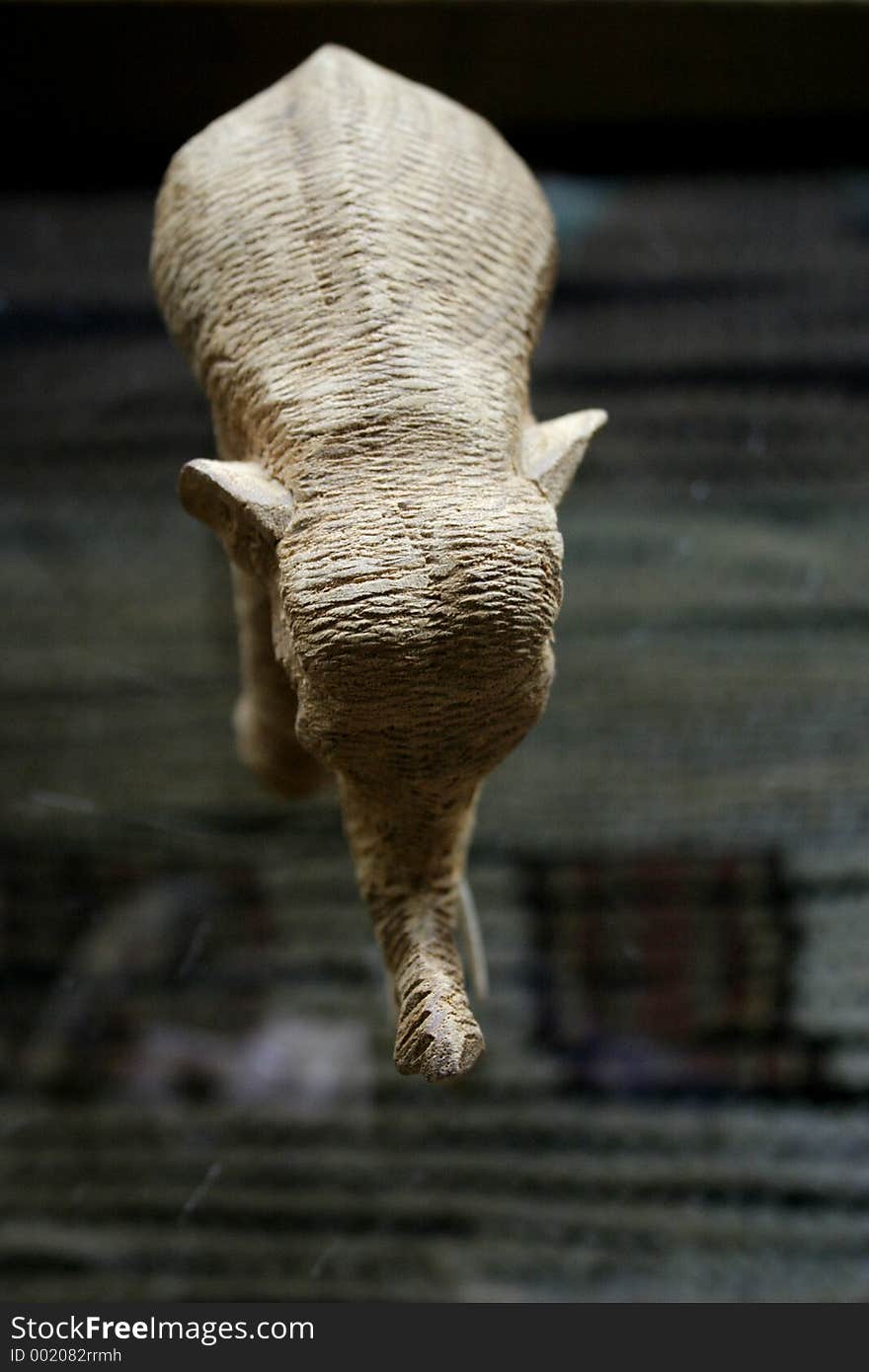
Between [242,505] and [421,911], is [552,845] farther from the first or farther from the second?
[242,505]

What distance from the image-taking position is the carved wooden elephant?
568 mm

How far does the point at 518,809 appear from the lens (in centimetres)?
115

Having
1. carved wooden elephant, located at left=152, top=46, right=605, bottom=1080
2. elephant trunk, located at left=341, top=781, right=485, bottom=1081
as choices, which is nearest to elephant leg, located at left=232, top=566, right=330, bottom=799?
carved wooden elephant, located at left=152, top=46, right=605, bottom=1080

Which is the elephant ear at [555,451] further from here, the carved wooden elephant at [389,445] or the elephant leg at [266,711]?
the elephant leg at [266,711]

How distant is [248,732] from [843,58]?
0.72m

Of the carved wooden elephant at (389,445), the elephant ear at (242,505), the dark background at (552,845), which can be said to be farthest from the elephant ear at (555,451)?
the dark background at (552,845)

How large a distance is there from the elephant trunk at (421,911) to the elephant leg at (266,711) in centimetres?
14

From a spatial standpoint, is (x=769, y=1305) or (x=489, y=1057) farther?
(x=489, y=1057)

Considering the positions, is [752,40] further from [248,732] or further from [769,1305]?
[769,1305]

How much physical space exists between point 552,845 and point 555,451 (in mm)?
561

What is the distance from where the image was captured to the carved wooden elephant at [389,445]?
57cm

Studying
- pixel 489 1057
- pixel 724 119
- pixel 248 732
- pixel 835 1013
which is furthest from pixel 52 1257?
pixel 724 119

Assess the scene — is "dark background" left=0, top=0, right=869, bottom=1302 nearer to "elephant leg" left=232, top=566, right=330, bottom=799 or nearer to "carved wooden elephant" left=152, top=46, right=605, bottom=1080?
"elephant leg" left=232, top=566, right=330, bottom=799

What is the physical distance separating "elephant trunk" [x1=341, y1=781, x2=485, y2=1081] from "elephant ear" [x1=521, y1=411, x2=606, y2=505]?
0.16m
